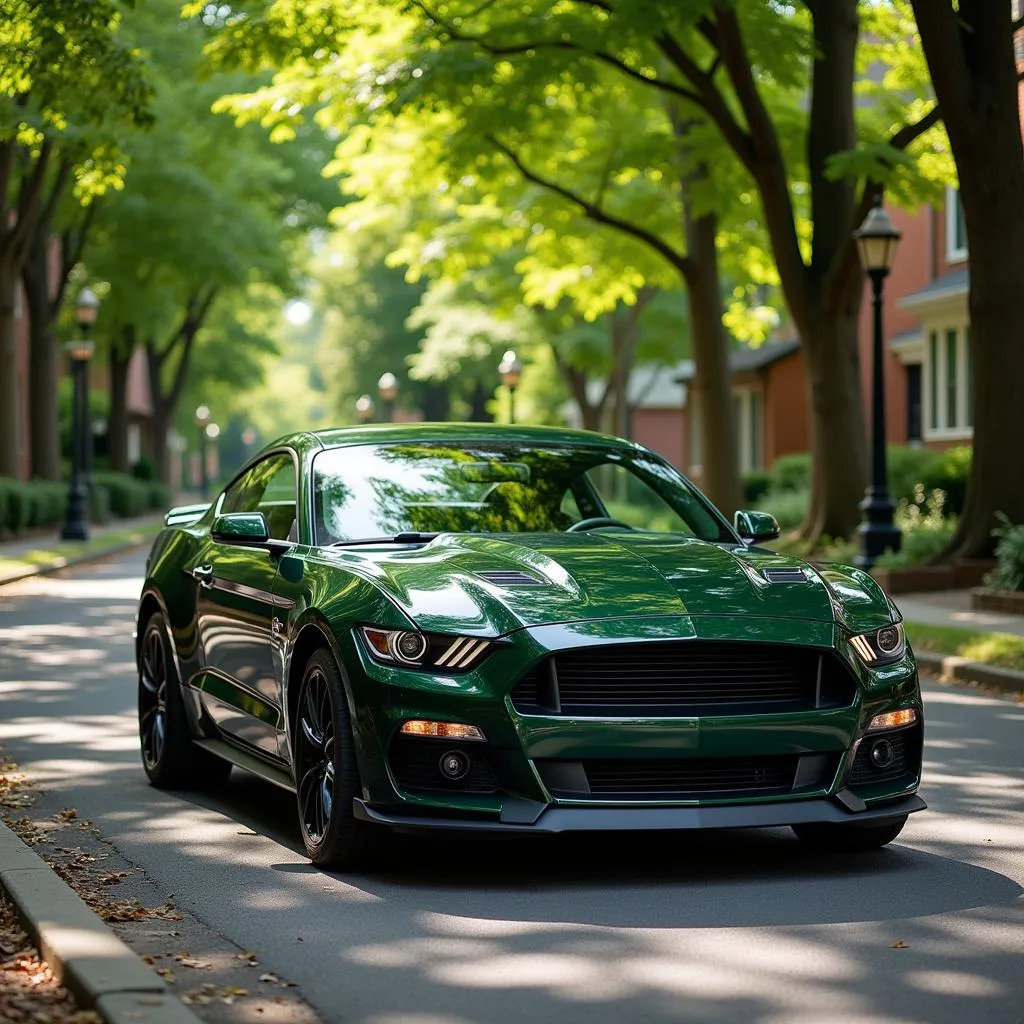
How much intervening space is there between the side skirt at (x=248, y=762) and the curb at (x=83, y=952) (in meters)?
1.11

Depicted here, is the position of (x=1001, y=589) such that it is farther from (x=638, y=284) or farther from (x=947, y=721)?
(x=638, y=284)

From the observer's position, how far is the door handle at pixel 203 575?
28.8 feet

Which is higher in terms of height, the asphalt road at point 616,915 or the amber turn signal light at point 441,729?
the amber turn signal light at point 441,729

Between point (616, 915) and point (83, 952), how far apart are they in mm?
1722

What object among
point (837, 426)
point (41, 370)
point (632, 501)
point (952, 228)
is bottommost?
point (632, 501)

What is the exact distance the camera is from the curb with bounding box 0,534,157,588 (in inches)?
989

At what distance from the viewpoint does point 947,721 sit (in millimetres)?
11922

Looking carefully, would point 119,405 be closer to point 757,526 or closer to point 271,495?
point 271,495

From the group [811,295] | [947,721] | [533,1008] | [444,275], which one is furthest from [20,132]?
[444,275]

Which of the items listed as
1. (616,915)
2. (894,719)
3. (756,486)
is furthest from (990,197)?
(756,486)

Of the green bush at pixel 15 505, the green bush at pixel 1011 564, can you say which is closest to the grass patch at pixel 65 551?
the green bush at pixel 15 505

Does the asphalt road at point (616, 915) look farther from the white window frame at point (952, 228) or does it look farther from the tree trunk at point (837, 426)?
the white window frame at point (952, 228)

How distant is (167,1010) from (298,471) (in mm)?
3692

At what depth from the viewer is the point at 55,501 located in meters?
38.6
